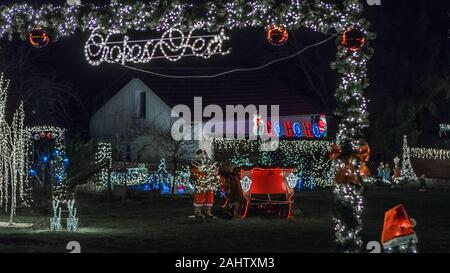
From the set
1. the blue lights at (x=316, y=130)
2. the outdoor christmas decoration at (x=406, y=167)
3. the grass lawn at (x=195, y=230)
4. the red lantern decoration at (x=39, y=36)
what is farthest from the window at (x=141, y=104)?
the red lantern decoration at (x=39, y=36)

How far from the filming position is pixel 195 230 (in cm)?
1858

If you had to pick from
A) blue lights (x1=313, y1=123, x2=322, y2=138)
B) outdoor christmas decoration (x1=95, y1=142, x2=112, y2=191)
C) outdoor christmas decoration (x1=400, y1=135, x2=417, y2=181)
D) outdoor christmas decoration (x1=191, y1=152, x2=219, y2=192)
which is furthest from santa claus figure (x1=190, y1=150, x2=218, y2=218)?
blue lights (x1=313, y1=123, x2=322, y2=138)

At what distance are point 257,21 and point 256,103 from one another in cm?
2455

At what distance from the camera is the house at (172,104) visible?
118 feet

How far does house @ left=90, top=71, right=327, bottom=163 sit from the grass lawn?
978 centimetres

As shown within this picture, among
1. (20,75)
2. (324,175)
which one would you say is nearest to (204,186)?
(324,175)

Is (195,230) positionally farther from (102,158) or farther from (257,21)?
(102,158)

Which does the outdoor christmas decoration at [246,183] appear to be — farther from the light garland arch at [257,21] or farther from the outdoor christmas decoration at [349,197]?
the outdoor christmas decoration at [349,197]

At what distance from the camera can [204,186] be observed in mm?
20922

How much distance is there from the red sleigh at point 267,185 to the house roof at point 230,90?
15892 mm

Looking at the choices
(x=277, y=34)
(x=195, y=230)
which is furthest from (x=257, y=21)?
(x=195, y=230)

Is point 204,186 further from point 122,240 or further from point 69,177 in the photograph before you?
point 69,177
